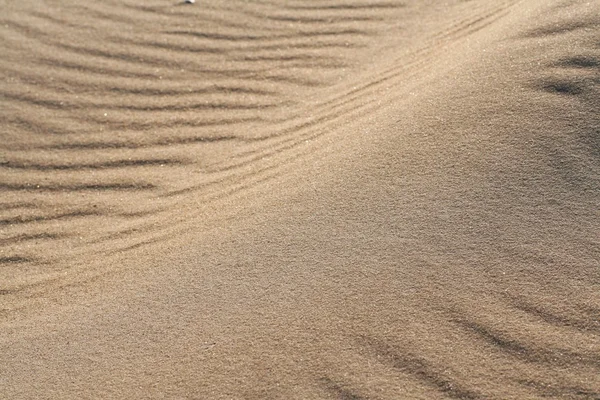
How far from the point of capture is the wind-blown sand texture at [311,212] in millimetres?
2354

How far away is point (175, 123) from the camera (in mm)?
3879

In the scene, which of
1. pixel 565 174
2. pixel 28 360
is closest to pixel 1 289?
pixel 28 360

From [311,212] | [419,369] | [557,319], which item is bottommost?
[419,369]

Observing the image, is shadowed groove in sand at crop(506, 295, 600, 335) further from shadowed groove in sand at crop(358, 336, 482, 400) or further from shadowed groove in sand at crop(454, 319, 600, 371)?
shadowed groove in sand at crop(358, 336, 482, 400)

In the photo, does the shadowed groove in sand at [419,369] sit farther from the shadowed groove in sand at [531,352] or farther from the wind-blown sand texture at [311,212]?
the shadowed groove in sand at [531,352]

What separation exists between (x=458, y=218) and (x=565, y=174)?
487mm

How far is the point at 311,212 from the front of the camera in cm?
289

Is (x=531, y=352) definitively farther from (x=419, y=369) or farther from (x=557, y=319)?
(x=419, y=369)

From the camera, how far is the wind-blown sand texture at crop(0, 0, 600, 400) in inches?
92.7

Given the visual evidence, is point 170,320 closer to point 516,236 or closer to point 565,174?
point 516,236

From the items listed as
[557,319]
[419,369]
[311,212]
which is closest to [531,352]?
[557,319]

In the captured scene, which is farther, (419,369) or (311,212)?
(311,212)

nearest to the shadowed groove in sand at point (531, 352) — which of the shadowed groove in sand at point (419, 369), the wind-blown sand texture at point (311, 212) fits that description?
the wind-blown sand texture at point (311, 212)

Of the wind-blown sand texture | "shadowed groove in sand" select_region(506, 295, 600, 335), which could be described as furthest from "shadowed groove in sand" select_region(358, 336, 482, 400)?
"shadowed groove in sand" select_region(506, 295, 600, 335)
